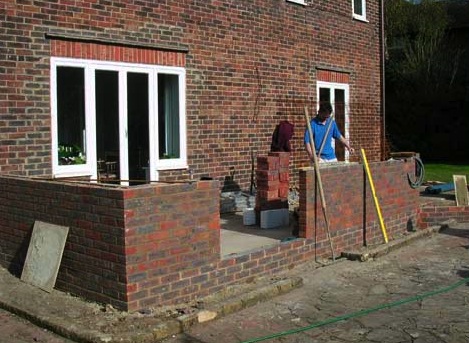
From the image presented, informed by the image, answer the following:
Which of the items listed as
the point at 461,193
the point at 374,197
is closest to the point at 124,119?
the point at 374,197

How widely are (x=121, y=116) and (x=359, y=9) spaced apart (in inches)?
313

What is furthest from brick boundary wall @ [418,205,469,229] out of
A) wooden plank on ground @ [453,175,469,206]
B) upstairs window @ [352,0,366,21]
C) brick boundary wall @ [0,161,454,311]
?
upstairs window @ [352,0,366,21]

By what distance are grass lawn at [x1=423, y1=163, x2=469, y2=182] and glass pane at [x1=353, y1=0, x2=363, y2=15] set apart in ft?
18.4

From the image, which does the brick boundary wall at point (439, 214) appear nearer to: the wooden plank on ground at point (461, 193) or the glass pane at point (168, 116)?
the wooden plank on ground at point (461, 193)

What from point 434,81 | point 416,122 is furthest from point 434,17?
point 416,122

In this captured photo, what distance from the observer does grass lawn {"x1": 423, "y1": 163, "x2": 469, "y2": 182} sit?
18281 mm

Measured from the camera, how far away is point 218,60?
10.4 m

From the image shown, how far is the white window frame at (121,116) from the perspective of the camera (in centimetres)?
810

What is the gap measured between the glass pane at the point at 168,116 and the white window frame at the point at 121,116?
9 cm

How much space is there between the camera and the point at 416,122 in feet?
86.2

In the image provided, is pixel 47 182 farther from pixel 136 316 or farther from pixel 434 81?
pixel 434 81

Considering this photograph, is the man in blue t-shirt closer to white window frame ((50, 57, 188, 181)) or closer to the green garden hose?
white window frame ((50, 57, 188, 181))

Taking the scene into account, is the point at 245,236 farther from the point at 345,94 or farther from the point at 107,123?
the point at 345,94

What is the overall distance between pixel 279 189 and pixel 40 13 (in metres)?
4.00
